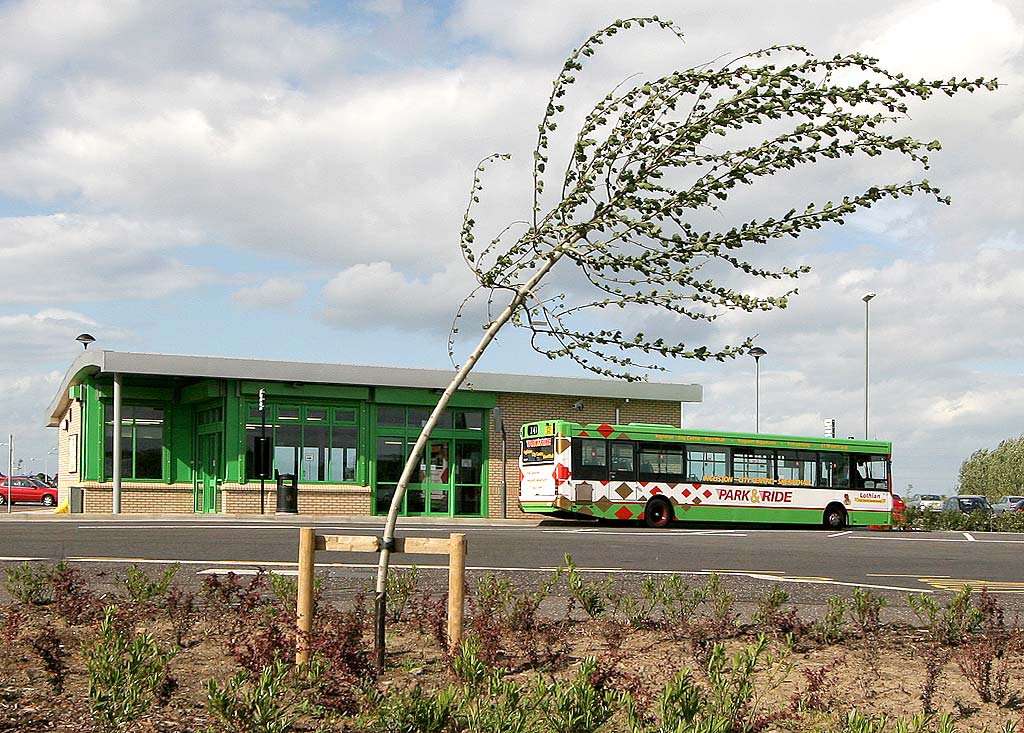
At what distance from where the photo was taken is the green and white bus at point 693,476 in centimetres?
3161

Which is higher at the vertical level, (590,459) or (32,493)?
(590,459)

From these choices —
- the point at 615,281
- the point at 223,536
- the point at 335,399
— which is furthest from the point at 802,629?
the point at 335,399

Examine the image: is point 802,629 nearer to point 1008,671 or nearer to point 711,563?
point 1008,671

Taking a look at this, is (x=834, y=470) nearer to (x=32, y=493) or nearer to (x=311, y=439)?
(x=311, y=439)

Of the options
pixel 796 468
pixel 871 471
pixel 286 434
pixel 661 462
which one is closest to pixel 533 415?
pixel 286 434

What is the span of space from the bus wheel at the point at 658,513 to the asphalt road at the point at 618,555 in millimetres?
5525

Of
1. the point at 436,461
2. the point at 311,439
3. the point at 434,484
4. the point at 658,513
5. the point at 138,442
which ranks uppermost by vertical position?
the point at 311,439

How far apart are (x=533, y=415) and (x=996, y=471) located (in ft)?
258

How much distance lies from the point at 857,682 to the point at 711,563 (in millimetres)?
10962

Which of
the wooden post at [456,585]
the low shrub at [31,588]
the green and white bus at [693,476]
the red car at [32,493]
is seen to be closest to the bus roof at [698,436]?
the green and white bus at [693,476]

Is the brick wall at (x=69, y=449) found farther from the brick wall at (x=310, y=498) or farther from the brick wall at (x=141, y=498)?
the brick wall at (x=310, y=498)

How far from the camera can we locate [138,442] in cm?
3797

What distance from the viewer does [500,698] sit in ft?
18.8

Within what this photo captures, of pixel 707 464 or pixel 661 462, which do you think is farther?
pixel 707 464
